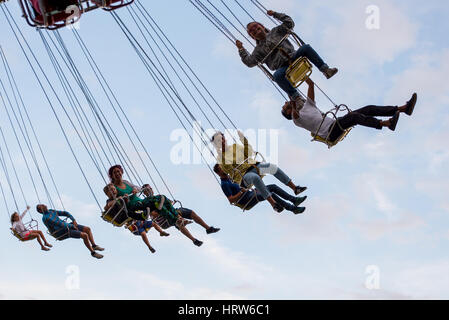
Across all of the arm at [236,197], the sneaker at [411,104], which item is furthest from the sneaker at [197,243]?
the sneaker at [411,104]

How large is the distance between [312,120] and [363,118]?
0.99 m

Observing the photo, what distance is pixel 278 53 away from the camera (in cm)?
1248

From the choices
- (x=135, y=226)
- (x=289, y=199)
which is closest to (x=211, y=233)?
(x=289, y=199)

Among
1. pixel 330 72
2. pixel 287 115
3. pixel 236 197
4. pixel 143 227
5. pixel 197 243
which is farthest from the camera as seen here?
pixel 143 227

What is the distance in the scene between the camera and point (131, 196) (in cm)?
1401

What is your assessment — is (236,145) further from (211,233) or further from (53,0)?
A: (53,0)

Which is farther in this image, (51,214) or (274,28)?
(51,214)

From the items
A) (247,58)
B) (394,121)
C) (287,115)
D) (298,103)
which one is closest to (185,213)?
(287,115)

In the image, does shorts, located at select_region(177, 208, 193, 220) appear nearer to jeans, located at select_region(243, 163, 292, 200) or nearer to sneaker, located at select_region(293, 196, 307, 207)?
jeans, located at select_region(243, 163, 292, 200)

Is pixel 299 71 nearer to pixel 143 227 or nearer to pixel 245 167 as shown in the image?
pixel 245 167

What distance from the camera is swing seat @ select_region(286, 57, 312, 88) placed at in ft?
39.9

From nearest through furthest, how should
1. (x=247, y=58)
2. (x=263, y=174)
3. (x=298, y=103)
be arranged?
(x=298, y=103)
(x=247, y=58)
(x=263, y=174)

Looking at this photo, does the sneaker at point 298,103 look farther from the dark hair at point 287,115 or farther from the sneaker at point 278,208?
the sneaker at point 278,208
